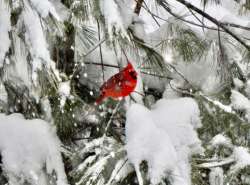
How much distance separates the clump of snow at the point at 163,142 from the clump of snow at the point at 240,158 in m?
0.37

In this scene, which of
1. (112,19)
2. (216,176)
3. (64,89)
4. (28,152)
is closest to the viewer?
(112,19)

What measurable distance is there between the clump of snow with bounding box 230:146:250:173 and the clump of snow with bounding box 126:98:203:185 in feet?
1.23

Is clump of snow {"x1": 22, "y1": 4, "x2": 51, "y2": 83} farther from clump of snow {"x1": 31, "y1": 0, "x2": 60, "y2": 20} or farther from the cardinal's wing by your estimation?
the cardinal's wing

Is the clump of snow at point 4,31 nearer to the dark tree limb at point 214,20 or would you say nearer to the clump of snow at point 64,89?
the clump of snow at point 64,89

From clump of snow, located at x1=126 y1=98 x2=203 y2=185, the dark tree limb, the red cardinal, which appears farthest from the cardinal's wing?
the dark tree limb

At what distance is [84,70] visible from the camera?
7.23 feet

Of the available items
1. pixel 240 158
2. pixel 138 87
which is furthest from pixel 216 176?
pixel 138 87

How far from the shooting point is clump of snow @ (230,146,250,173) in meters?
2.11

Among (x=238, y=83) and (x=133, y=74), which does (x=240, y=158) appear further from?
(x=133, y=74)

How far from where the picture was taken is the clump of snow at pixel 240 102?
7.84 feet

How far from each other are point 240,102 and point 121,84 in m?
0.73

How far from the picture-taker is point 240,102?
7.86 feet

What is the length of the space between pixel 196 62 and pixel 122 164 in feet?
2.76

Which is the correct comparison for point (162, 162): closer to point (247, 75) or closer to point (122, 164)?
point (122, 164)
